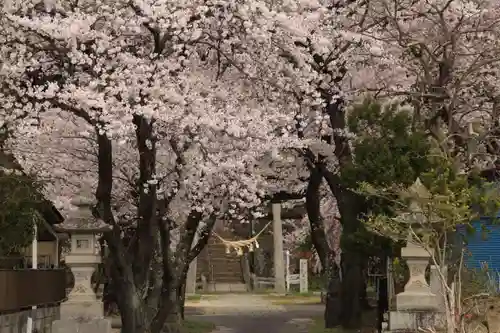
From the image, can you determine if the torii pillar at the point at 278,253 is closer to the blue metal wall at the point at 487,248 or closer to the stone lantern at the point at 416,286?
the blue metal wall at the point at 487,248

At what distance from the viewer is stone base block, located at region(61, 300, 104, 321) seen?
14.5 metres

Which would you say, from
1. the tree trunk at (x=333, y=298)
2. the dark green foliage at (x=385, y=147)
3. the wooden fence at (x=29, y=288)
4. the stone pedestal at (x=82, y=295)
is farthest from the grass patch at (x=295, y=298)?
the stone pedestal at (x=82, y=295)

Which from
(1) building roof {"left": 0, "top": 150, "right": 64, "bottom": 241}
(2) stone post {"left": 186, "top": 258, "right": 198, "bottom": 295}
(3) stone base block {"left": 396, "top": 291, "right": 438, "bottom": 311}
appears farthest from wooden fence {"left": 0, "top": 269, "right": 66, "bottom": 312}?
(2) stone post {"left": 186, "top": 258, "right": 198, "bottom": 295}

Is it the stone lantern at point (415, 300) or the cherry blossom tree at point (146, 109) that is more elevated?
the cherry blossom tree at point (146, 109)

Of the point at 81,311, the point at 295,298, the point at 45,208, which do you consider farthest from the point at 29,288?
the point at 295,298

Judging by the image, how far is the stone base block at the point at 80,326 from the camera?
14.3 meters

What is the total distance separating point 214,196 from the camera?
627 inches

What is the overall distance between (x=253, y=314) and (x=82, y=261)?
14.2 metres

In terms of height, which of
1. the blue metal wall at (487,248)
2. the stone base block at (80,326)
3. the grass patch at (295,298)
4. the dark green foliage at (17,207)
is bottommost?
the grass patch at (295,298)

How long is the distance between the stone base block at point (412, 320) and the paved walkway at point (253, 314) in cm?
742

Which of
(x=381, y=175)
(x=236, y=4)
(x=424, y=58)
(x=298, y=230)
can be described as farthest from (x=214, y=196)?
(x=298, y=230)

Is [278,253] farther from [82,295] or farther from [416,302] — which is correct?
[416,302]

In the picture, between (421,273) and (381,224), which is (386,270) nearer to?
(421,273)

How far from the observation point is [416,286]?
13867 millimetres
